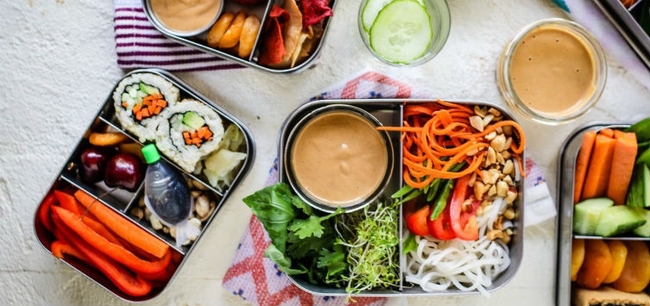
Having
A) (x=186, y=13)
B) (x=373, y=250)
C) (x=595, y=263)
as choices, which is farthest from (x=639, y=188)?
(x=186, y=13)

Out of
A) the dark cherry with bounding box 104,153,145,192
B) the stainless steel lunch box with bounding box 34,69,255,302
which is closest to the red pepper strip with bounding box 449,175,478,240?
the stainless steel lunch box with bounding box 34,69,255,302

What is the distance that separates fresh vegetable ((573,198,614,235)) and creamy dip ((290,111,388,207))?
761 millimetres

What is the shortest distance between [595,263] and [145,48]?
1.92 metres

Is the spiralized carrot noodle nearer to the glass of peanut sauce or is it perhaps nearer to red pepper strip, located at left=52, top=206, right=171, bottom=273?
the glass of peanut sauce

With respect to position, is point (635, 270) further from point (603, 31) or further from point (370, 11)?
point (370, 11)

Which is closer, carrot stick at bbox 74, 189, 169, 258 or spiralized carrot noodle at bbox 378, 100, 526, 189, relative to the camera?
spiralized carrot noodle at bbox 378, 100, 526, 189

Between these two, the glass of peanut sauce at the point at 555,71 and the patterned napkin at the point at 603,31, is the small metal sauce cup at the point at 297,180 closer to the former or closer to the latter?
the glass of peanut sauce at the point at 555,71

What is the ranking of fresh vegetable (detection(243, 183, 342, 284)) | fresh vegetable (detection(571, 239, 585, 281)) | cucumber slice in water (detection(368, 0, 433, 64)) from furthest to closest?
1. fresh vegetable (detection(571, 239, 585, 281))
2. cucumber slice in water (detection(368, 0, 433, 64))
3. fresh vegetable (detection(243, 183, 342, 284))

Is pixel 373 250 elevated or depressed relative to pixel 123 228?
elevated

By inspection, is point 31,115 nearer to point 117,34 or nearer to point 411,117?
point 117,34

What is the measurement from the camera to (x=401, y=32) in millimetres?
2463

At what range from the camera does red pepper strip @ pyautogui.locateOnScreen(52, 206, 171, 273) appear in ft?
8.18

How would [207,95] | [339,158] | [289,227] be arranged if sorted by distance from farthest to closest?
1. [207,95]
2. [339,158]
3. [289,227]

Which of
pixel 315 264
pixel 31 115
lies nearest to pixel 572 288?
pixel 315 264
